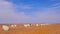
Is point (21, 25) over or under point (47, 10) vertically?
under

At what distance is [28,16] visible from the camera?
2.07 m

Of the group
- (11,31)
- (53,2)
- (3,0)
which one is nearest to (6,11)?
(3,0)

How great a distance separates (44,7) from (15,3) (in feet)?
1.49

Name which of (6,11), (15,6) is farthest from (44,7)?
(6,11)

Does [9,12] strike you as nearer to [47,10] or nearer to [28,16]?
[28,16]

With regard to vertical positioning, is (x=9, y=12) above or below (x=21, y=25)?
above

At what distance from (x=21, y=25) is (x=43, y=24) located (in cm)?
35

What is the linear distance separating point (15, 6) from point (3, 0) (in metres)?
0.20

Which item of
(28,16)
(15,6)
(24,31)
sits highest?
(15,6)

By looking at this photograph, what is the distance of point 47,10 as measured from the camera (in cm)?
206

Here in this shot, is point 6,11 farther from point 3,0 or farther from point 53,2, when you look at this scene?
point 53,2

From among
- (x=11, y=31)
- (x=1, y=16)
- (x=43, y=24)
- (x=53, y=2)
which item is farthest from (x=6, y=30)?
(x=53, y=2)

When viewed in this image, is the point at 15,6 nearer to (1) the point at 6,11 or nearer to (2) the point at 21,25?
(1) the point at 6,11

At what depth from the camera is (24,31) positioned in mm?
2035
